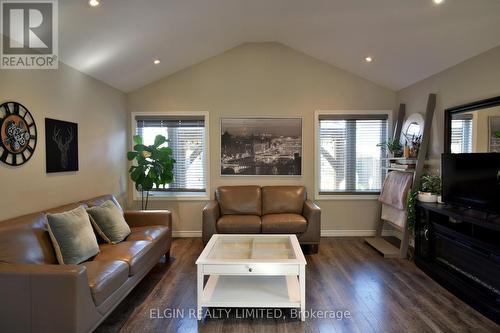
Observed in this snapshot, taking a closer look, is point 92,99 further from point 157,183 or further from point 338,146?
point 338,146

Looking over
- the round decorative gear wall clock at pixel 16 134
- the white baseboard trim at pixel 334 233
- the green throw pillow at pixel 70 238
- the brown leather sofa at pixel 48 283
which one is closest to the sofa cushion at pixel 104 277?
the brown leather sofa at pixel 48 283

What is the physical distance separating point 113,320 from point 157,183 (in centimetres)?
216

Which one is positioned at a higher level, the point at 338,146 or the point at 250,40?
the point at 250,40

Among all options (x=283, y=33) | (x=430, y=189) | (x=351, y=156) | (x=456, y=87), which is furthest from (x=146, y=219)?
(x=456, y=87)

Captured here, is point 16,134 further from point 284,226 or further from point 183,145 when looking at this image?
point 284,226

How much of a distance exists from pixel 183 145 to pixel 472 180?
3.95m

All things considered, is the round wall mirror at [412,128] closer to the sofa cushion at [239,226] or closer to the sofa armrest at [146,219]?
the sofa cushion at [239,226]

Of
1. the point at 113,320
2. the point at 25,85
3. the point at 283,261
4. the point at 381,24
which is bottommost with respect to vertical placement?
the point at 113,320

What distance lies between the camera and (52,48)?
9.01 feet

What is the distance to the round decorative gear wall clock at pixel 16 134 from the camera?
231 centimetres

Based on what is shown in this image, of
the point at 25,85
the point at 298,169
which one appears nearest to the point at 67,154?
the point at 25,85

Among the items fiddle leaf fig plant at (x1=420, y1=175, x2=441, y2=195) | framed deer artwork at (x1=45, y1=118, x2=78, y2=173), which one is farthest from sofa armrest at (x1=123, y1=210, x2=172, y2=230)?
fiddle leaf fig plant at (x1=420, y1=175, x2=441, y2=195)

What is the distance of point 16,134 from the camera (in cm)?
244

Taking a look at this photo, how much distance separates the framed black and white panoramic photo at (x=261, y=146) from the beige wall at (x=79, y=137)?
1686mm
